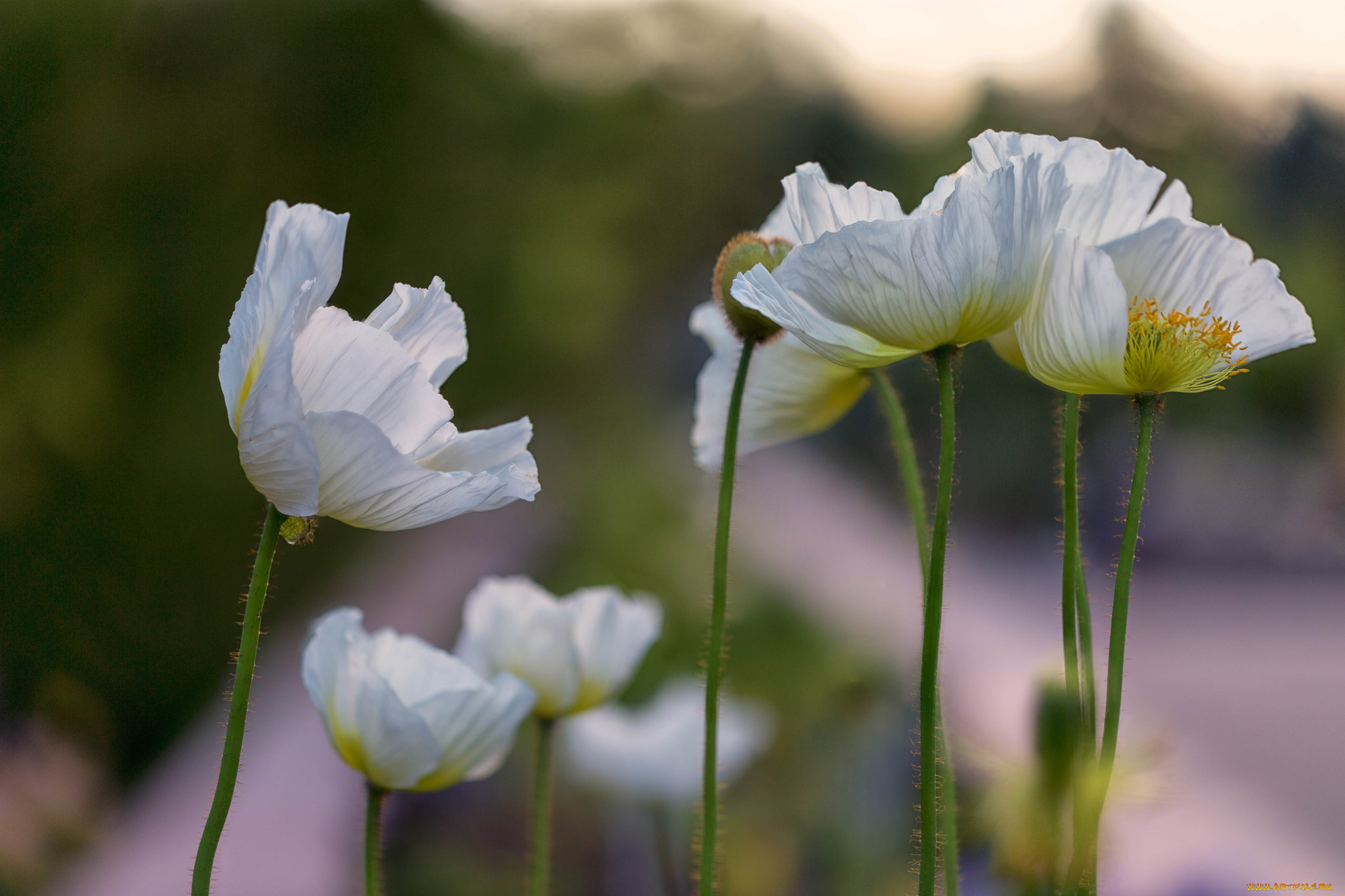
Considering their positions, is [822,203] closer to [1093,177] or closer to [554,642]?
[1093,177]

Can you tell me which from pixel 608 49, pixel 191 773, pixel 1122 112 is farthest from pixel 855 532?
pixel 191 773

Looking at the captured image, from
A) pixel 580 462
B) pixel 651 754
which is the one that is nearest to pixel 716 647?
pixel 651 754

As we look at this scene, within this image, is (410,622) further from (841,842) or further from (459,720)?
(459,720)

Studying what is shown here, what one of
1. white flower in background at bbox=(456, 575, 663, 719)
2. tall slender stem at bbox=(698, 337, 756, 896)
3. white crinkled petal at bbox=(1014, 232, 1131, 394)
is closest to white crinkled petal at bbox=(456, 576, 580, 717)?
white flower in background at bbox=(456, 575, 663, 719)

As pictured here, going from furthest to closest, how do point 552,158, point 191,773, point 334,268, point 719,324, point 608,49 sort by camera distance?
point 552,158 < point 608,49 < point 191,773 < point 719,324 < point 334,268

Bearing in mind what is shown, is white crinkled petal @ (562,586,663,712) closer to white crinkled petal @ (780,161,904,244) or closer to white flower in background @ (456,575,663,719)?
white flower in background @ (456,575,663,719)

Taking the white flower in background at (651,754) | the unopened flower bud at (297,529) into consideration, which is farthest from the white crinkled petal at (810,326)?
the white flower in background at (651,754)

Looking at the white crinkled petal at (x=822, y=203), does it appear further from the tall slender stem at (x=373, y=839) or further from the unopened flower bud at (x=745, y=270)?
the tall slender stem at (x=373, y=839)
